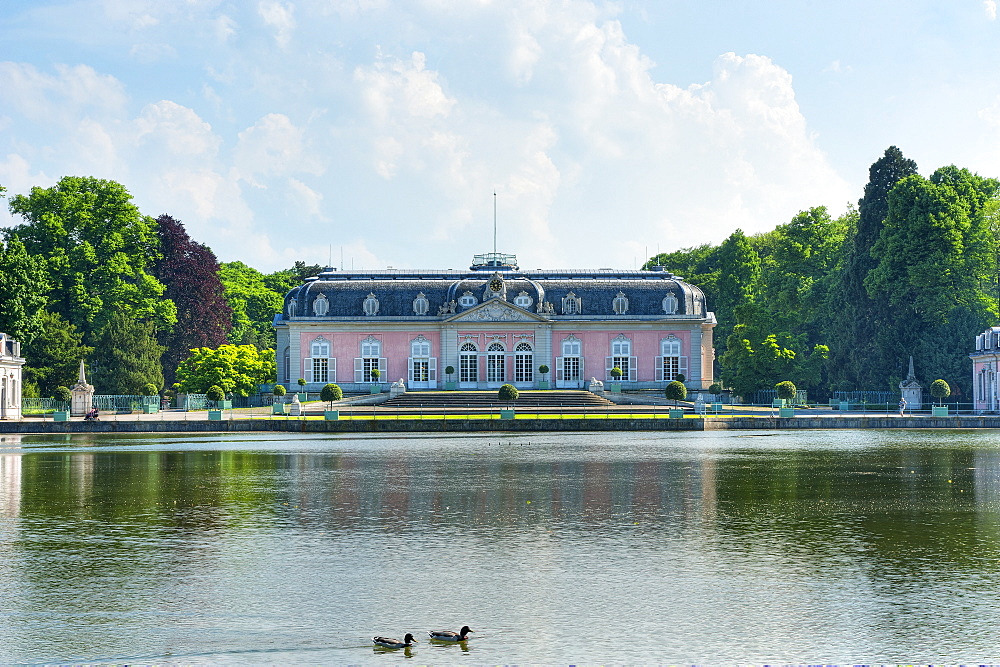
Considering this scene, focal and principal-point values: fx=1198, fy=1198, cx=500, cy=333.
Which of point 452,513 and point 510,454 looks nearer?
point 452,513

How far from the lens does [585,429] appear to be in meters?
50.7

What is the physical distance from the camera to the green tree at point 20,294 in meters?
62.4

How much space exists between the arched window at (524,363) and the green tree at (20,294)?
30.8 meters

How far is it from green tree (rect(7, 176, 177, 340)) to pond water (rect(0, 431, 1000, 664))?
139ft

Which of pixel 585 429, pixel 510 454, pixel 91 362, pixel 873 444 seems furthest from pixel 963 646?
pixel 91 362

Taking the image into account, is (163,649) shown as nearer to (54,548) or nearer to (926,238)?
(54,548)

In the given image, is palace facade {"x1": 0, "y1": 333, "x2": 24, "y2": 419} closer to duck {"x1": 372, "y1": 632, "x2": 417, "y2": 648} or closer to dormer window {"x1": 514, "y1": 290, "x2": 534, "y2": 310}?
dormer window {"x1": 514, "y1": 290, "x2": 534, "y2": 310}

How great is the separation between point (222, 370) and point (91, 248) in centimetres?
1184

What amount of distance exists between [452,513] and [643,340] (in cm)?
6135

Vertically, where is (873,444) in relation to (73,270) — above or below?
below

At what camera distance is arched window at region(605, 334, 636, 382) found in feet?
269

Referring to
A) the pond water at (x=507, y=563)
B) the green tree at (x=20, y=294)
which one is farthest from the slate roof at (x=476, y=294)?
the pond water at (x=507, y=563)

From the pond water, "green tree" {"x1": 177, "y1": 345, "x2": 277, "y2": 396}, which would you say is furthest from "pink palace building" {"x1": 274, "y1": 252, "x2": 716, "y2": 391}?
the pond water

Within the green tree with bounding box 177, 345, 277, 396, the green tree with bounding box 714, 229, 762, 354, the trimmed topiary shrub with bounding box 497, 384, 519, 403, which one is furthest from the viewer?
the green tree with bounding box 714, 229, 762, 354
